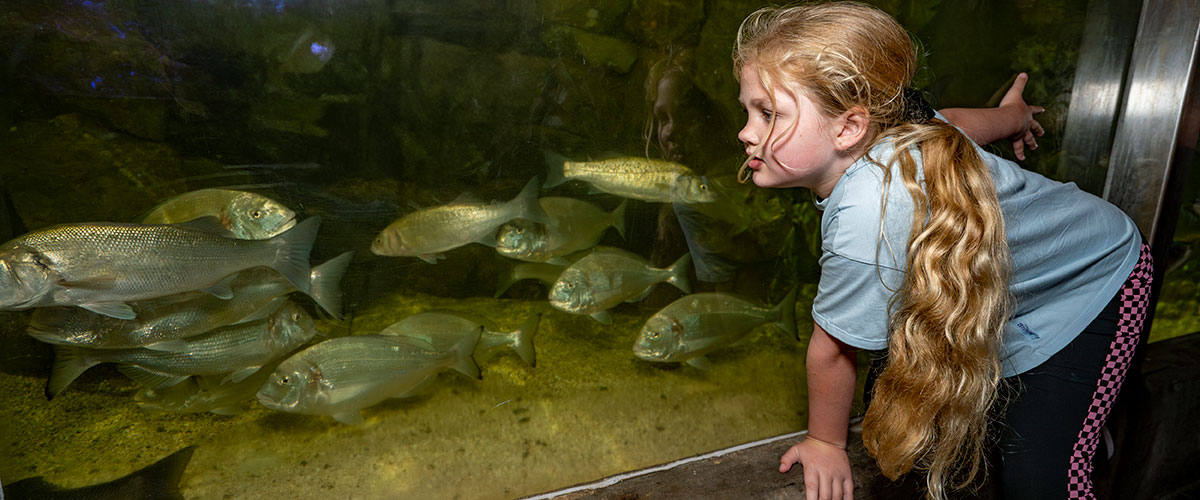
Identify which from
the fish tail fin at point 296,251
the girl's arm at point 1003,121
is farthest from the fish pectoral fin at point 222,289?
the girl's arm at point 1003,121

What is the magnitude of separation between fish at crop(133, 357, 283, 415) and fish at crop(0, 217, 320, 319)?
0.51 meters

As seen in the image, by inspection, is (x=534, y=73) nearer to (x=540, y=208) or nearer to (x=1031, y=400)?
(x=540, y=208)

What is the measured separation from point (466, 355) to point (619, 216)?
1072 mm

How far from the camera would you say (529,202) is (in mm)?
2910

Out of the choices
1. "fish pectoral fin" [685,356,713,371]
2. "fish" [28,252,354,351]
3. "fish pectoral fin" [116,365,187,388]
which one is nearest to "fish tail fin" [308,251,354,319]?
"fish" [28,252,354,351]

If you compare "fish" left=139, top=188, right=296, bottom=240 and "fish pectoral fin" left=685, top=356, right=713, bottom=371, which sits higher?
"fish" left=139, top=188, right=296, bottom=240

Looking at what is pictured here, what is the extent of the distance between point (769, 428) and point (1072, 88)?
2375 millimetres

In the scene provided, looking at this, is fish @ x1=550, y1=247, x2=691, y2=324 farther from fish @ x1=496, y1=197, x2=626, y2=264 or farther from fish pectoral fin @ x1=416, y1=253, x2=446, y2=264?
fish pectoral fin @ x1=416, y1=253, x2=446, y2=264

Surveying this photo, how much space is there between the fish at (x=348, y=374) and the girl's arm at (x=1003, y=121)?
2.24m

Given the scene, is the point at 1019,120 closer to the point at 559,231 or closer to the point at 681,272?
the point at 681,272

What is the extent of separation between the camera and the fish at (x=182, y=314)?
208 centimetres

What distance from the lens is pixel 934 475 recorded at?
167cm

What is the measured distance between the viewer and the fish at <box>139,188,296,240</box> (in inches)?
90.2

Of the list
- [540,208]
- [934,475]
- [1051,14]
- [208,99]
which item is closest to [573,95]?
[540,208]
